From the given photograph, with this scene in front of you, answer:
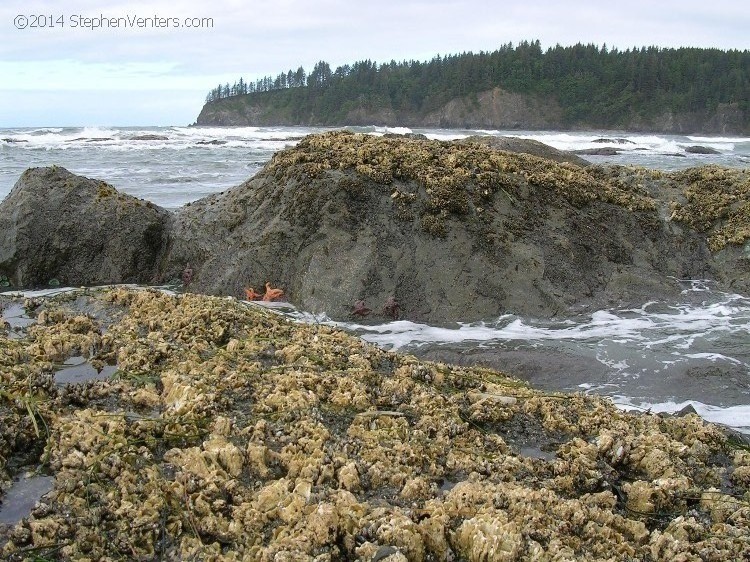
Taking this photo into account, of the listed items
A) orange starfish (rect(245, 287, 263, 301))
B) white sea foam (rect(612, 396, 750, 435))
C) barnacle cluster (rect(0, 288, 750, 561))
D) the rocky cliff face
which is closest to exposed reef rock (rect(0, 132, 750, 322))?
orange starfish (rect(245, 287, 263, 301))

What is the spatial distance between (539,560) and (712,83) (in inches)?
4197

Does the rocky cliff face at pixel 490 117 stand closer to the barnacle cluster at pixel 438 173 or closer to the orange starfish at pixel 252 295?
the barnacle cluster at pixel 438 173

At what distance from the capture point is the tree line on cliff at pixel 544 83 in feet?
310

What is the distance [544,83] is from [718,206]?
10373 centimetres

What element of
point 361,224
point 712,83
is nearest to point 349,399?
point 361,224

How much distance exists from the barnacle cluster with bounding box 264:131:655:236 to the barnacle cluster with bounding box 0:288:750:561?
3331 millimetres

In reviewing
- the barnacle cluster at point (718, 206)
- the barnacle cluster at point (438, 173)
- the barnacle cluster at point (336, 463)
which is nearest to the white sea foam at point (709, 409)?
the barnacle cluster at point (336, 463)

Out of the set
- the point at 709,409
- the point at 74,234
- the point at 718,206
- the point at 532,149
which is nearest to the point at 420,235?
the point at 709,409

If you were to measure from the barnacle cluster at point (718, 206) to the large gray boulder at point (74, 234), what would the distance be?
6207 mm

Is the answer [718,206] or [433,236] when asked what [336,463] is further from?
[718,206]

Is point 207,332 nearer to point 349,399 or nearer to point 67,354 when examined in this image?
point 67,354

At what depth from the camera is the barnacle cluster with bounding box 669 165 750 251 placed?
753cm

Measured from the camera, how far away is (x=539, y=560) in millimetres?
2240

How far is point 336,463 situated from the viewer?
8.80 feet
